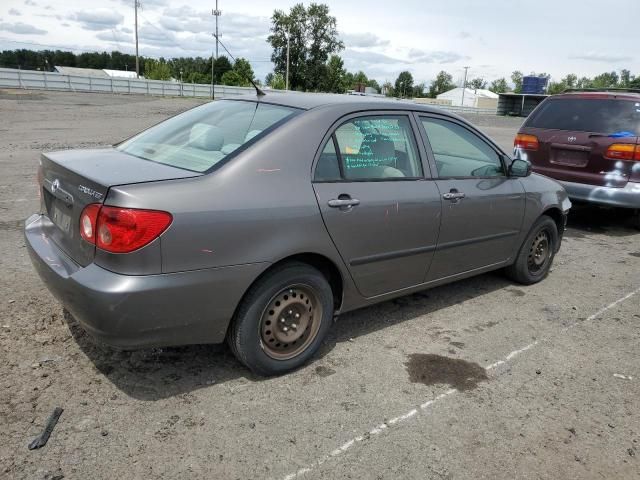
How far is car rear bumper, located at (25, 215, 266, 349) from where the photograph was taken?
2.66 metres

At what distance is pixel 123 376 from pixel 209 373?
0.49 m

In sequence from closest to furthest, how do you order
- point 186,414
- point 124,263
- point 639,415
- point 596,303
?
point 124,263, point 186,414, point 639,415, point 596,303

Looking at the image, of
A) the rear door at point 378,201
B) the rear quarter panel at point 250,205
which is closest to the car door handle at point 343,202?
the rear door at point 378,201

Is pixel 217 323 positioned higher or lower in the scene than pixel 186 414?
higher

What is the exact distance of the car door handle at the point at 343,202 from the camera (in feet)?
10.9

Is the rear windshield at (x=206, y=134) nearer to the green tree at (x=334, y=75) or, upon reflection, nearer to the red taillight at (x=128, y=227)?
the red taillight at (x=128, y=227)

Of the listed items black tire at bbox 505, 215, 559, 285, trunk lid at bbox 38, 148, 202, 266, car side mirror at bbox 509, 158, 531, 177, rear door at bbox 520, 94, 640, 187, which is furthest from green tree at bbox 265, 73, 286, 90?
trunk lid at bbox 38, 148, 202, 266

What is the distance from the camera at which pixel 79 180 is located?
9.68 ft

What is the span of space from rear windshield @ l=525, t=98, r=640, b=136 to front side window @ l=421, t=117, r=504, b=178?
3417 mm

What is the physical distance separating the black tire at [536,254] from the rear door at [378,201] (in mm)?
1498

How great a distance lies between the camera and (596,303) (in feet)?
16.1

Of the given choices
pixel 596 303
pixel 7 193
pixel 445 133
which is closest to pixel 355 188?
pixel 445 133

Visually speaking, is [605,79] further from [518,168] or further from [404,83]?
[518,168]

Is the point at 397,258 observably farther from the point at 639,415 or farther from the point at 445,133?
the point at 639,415
